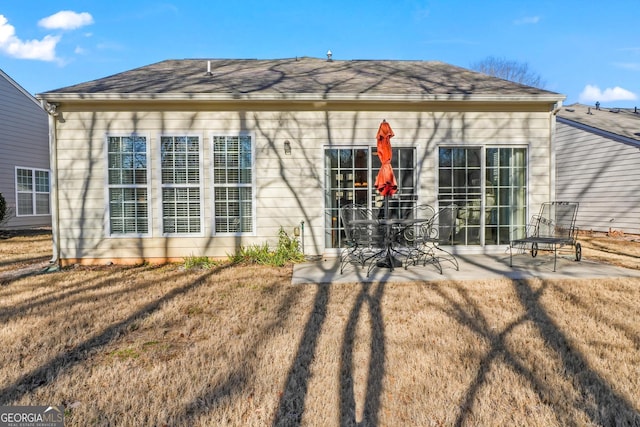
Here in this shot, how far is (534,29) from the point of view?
1583cm

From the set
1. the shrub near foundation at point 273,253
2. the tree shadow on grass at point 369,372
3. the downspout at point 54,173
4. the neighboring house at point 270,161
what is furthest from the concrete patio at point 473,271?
the downspout at point 54,173

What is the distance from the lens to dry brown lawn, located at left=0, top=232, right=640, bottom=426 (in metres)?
2.05

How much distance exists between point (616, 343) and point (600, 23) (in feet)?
49.2

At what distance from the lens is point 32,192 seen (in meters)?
14.4

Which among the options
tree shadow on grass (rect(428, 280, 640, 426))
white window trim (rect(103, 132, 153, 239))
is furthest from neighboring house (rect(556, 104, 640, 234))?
white window trim (rect(103, 132, 153, 239))

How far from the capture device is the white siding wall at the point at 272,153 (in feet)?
21.4

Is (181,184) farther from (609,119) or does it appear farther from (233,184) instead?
(609,119)

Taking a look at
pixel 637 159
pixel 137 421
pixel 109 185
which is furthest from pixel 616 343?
pixel 637 159

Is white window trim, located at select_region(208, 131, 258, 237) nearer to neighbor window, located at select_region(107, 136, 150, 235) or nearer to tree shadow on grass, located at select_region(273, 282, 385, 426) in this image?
neighbor window, located at select_region(107, 136, 150, 235)

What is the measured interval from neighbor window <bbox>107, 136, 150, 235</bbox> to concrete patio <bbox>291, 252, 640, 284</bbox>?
309 cm

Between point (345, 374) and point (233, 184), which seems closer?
point (345, 374)
